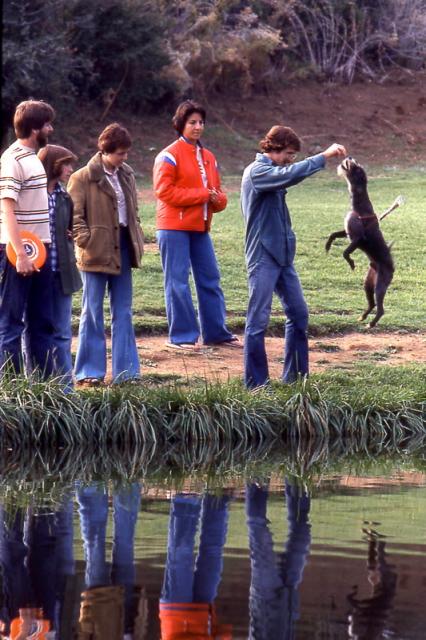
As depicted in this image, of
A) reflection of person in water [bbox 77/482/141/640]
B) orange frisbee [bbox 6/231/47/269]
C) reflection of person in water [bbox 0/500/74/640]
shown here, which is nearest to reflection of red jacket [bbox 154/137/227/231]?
orange frisbee [bbox 6/231/47/269]

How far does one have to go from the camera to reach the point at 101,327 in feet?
33.7

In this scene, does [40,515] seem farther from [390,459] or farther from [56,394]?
[390,459]

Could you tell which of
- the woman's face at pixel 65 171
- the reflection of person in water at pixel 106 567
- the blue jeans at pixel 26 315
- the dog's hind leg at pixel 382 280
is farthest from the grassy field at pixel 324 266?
the reflection of person in water at pixel 106 567

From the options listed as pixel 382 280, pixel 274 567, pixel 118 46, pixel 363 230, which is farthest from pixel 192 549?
pixel 118 46

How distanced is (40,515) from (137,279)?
8075 mm

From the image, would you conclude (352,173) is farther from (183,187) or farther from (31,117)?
(31,117)

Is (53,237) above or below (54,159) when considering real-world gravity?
below

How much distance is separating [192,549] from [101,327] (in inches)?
159

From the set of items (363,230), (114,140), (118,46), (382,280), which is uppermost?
(118,46)

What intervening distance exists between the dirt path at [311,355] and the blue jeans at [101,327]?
1.86ft

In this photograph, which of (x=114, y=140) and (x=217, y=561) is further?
(x=114, y=140)

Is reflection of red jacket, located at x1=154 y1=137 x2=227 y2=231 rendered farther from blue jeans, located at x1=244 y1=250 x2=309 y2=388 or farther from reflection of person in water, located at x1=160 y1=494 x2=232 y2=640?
reflection of person in water, located at x1=160 y1=494 x2=232 y2=640

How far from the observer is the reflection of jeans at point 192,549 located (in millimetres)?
5750

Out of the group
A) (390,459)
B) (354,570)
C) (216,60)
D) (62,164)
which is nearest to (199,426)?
(390,459)
